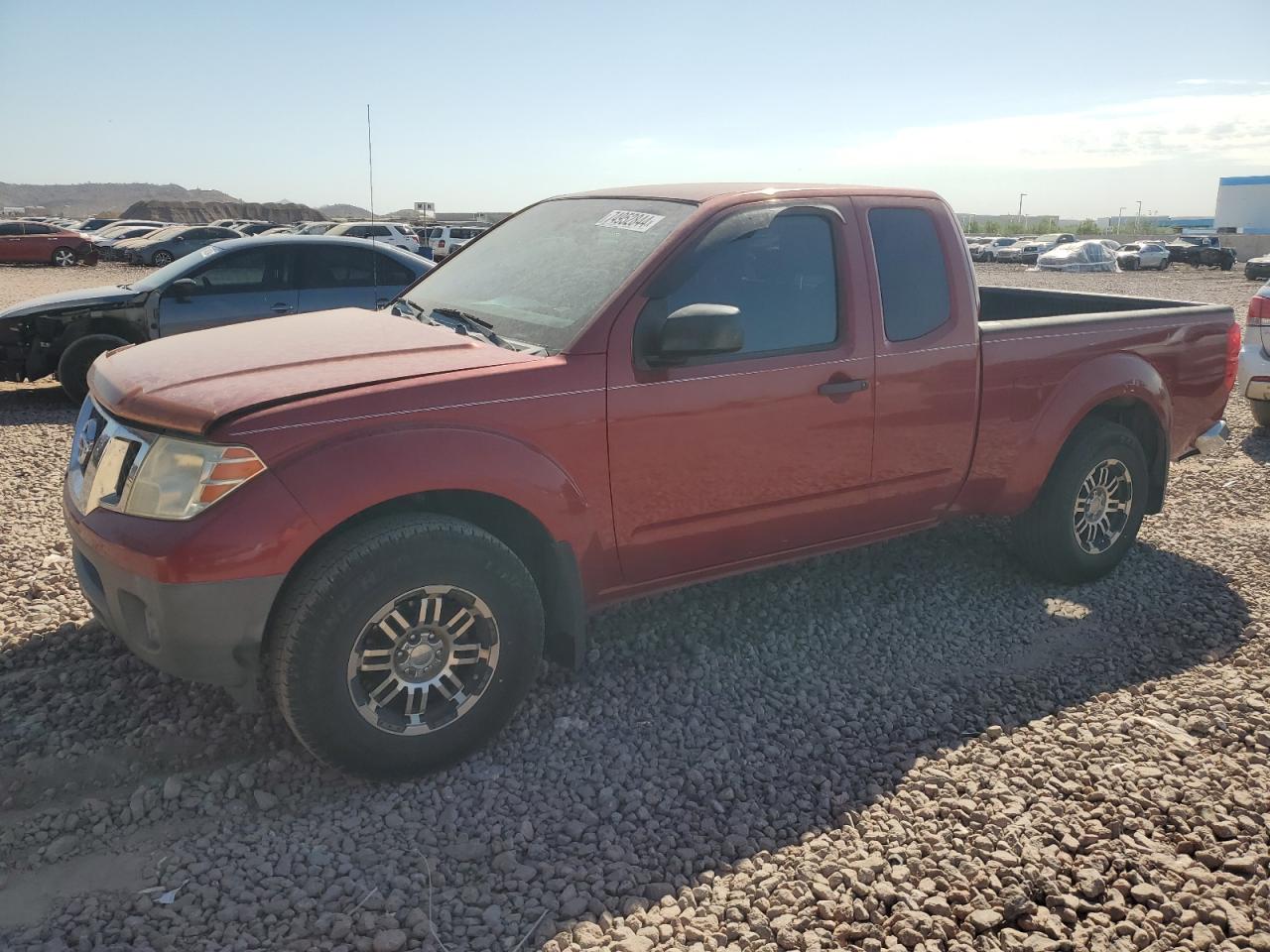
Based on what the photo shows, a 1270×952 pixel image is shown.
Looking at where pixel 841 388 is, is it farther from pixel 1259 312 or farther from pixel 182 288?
pixel 182 288

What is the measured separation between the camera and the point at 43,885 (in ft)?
9.48

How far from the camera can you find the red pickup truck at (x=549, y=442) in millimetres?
3104

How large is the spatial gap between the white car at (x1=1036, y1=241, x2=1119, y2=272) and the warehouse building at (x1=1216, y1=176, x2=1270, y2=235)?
36798 mm

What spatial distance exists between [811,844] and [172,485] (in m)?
2.25

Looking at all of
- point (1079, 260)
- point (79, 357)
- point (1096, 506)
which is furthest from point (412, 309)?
point (1079, 260)

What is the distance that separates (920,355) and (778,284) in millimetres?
765

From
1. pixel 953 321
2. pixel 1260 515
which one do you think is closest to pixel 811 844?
pixel 953 321

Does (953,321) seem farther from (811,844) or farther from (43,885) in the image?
(43,885)

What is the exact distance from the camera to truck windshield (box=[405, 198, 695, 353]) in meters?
3.82

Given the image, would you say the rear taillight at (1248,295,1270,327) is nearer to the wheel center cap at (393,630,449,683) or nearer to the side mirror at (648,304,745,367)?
the side mirror at (648,304,745,367)

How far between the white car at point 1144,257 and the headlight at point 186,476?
46.6m

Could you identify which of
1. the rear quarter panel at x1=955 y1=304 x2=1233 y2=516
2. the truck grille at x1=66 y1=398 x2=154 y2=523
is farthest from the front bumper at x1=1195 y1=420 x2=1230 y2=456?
the truck grille at x1=66 y1=398 x2=154 y2=523

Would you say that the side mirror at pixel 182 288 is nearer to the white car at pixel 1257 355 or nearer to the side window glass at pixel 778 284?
the side window glass at pixel 778 284

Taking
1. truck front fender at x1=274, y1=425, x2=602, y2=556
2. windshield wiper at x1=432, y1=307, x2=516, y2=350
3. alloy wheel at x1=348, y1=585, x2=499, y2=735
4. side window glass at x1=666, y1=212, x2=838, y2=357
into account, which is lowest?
alloy wheel at x1=348, y1=585, x2=499, y2=735
